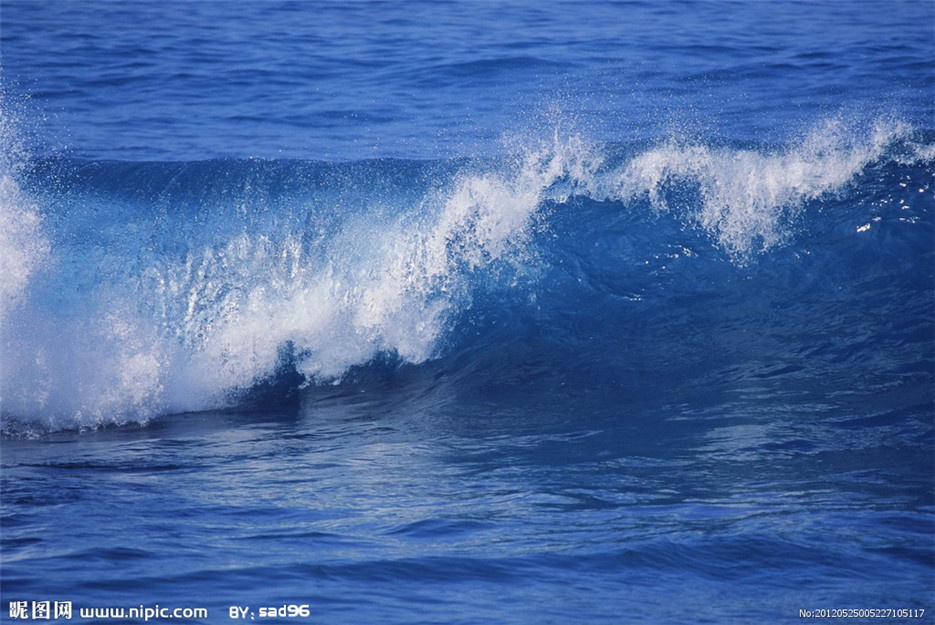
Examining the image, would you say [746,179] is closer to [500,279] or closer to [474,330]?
[500,279]

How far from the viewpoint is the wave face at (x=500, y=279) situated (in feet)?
23.8

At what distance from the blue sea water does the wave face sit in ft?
0.11

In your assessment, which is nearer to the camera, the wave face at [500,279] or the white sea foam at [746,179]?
the wave face at [500,279]

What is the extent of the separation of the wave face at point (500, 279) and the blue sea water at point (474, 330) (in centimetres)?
3

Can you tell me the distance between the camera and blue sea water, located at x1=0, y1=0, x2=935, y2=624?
13.9 feet

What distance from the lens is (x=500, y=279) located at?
8352mm

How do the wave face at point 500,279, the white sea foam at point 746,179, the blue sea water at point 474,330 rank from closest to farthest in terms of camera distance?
the blue sea water at point 474,330
the wave face at point 500,279
the white sea foam at point 746,179

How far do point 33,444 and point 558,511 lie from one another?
390cm

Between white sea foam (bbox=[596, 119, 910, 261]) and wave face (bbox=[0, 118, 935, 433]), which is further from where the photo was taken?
white sea foam (bbox=[596, 119, 910, 261])

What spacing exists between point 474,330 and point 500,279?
60cm

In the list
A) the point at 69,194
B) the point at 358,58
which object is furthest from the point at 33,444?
the point at 358,58

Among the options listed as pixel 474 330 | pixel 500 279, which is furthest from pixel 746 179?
pixel 474 330

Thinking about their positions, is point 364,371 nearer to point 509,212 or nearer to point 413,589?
point 509,212

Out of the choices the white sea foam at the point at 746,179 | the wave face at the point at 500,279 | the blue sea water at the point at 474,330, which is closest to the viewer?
the blue sea water at the point at 474,330
